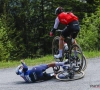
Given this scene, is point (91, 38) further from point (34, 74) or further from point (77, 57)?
point (34, 74)

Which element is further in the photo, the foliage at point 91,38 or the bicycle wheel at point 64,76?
the foliage at point 91,38

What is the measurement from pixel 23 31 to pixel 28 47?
307 cm

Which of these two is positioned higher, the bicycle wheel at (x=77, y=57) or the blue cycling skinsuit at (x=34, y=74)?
the bicycle wheel at (x=77, y=57)

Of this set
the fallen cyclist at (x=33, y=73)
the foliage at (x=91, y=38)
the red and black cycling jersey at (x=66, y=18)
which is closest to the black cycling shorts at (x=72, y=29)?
the red and black cycling jersey at (x=66, y=18)

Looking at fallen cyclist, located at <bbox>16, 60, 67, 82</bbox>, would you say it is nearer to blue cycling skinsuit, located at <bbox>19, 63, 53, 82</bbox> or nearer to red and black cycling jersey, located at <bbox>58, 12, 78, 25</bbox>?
blue cycling skinsuit, located at <bbox>19, 63, 53, 82</bbox>

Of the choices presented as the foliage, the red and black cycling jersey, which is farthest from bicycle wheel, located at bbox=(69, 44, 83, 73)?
the foliage

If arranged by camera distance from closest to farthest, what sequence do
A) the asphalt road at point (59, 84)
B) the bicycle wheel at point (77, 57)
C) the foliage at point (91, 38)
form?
the asphalt road at point (59, 84)
the bicycle wheel at point (77, 57)
the foliage at point (91, 38)

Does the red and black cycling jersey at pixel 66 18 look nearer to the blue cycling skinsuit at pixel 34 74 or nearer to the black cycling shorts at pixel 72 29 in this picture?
the black cycling shorts at pixel 72 29

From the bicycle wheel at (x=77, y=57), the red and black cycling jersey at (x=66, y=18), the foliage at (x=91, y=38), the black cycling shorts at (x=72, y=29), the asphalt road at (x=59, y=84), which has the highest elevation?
the red and black cycling jersey at (x=66, y=18)

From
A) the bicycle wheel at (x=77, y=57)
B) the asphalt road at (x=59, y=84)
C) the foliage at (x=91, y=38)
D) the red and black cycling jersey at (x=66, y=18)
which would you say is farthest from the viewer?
the foliage at (x=91, y=38)

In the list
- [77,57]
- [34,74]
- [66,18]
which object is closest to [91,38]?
[77,57]

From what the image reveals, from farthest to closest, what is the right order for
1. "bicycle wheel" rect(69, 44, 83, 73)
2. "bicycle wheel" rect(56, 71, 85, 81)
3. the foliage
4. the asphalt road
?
the foliage, "bicycle wheel" rect(69, 44, 83, 73), "bicycle wheel" rect(56, 71, 85, 81), the asphalt road

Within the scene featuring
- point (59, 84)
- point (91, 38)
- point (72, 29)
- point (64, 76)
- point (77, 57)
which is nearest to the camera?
point (59, 84)

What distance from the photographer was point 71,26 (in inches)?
338
